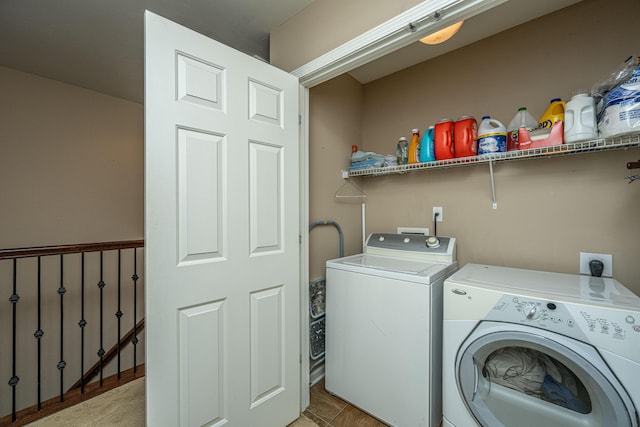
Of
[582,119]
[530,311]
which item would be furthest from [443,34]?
[530,311]

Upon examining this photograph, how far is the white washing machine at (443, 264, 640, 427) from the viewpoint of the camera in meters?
0.88

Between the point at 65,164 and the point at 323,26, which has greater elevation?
the point at 323,26

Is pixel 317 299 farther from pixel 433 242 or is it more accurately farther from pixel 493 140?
pixel 493 140

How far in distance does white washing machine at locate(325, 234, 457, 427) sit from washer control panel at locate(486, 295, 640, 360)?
36cm

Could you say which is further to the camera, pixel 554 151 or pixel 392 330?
pixel 392 330

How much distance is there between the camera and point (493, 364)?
1204 millimetres

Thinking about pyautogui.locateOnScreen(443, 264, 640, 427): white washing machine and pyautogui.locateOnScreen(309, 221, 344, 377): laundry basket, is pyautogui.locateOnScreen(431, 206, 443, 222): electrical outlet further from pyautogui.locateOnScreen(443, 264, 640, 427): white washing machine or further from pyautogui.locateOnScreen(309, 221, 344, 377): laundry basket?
pyautogui.locateOnScreen(309, 221, 344, 377): laundry basket

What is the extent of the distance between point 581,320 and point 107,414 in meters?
2.48

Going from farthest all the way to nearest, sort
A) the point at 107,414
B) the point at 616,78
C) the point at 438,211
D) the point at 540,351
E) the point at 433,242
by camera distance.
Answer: the point at 438,211
the point at 433,242
the point at 107,414
the point at 616,78
the point at 540,351

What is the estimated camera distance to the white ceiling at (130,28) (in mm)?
1537

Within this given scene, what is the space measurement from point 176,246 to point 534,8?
235cm

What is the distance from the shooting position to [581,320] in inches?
36.8

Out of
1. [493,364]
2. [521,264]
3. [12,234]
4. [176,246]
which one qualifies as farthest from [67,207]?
[521,264]

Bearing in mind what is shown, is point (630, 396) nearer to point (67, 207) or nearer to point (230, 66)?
point (230, 66)
